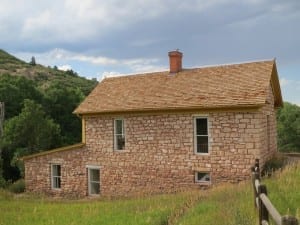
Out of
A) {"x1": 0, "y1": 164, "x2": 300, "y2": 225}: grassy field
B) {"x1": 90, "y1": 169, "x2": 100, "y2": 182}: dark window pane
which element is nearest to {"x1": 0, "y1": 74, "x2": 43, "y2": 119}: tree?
{"x1": 90, "y1": 169, "x2": 100, "y2": 182}: dark window pane

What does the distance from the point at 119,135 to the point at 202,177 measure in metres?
5.21

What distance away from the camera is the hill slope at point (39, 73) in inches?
3155

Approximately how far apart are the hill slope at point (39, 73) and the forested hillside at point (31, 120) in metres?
14.8

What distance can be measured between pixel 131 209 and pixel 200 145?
9024 mm

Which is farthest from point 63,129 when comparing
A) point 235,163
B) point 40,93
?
point 235,163

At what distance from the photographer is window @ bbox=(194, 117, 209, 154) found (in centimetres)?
1989

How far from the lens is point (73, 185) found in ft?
79.0

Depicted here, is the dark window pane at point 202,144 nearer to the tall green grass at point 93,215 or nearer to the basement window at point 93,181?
the basement window at point 93,181

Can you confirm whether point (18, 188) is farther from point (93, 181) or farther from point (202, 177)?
point (202, 177)

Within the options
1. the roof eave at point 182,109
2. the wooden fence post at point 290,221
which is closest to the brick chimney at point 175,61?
the roof eave at point 182,109

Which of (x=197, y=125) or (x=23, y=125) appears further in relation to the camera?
(x=23, y=125)

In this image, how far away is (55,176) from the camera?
981 inches

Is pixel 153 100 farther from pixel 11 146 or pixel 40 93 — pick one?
pixel 40 93

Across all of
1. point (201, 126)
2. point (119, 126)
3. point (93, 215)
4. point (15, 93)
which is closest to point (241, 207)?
point (93, 215)
